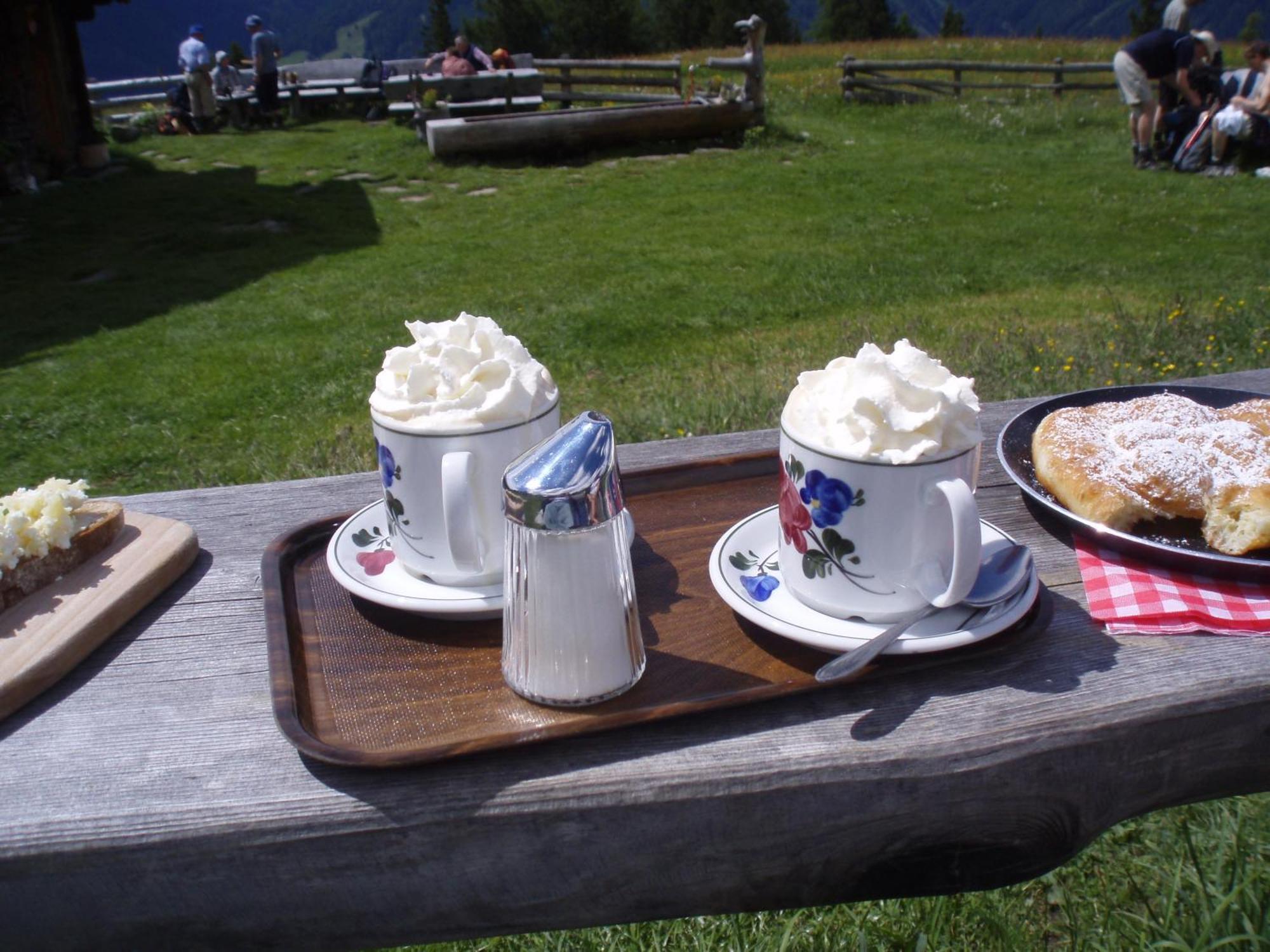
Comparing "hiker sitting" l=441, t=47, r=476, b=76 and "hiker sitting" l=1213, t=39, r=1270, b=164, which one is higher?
"hiker sitting" l=441, t=47, r=476, b=76

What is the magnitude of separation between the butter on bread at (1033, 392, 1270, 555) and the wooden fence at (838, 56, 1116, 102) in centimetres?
1433

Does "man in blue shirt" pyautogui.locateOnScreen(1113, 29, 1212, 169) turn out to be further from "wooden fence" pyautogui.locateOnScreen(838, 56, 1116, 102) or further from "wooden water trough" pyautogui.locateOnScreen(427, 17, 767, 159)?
"wooden fence" pyautogui.locateOnScreen(838, 56, 1116, 102)

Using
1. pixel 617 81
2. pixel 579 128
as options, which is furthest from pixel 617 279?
pixel 617 81

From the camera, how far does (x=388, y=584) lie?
1.31m

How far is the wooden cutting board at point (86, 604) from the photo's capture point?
1.21 m

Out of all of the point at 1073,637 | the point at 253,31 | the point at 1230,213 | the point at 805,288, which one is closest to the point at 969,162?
the point at 1230,213

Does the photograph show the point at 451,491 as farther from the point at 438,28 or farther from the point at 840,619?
the point at 438,28

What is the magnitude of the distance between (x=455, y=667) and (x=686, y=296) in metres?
5.96

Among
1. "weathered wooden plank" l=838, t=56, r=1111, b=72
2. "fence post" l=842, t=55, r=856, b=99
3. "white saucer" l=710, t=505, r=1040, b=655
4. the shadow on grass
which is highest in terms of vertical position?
"weathered wooden plank" l=838, t=56, r=1111, b=72

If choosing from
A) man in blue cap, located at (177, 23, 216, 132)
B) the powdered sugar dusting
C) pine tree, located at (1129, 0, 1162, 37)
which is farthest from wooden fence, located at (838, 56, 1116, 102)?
pine tree, located at (1129, 0, 1162, 37)

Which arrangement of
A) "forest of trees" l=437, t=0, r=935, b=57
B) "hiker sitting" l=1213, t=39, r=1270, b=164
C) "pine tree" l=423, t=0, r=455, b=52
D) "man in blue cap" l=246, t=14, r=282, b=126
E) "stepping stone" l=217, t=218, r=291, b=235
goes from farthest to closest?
"forest of trees" l=437, t=0, r=935, b=57, "pine tree" l=423, t=0, r=455, b=52, "man in blue cap" l=246, t=14, r=282, b=126, "hiker sitting" l=1213, t=39, r=1270, b=164, "stepping stone" l=217, t=218, r=291, b=235

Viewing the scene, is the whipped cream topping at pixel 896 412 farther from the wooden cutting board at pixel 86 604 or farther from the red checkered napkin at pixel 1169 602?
the wooden cutting board at pixel 86 604

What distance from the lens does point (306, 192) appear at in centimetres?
1119

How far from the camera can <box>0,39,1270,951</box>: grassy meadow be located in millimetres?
1896
